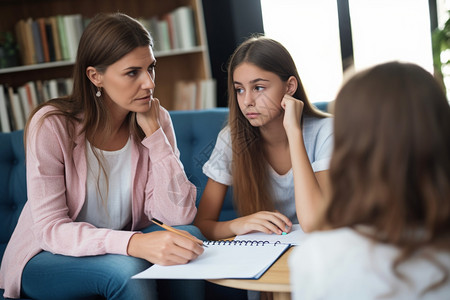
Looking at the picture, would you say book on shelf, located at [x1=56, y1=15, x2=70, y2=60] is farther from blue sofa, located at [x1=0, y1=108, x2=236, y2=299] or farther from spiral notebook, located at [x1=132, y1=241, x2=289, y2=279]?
spiral notebook, located at [x1=132, y1=241, x2=289, y2=279]

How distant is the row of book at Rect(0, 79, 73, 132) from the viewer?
282cm

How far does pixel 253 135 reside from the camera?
5.69 feet

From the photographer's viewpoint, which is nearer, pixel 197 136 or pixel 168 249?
pixel 168 249

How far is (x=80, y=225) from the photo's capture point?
55.8 inches

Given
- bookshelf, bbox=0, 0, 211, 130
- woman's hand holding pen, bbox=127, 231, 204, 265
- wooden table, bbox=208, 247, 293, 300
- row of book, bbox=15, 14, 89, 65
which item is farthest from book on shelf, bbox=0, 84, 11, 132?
wooden table, bbox=208, 247, 293, 300

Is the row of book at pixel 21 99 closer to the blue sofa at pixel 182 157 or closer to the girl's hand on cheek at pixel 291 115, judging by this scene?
the blue sofa at pixel 182 157

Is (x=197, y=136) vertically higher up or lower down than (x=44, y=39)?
lower down

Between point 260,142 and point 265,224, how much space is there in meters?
0.43

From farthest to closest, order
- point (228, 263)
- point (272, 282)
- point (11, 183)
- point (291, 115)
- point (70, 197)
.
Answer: point (11, 183)
point (70, 197)
point (291, 115)
point (228, 263)
point (272, 282)

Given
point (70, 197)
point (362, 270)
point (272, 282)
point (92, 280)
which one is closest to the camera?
point (362, 270)

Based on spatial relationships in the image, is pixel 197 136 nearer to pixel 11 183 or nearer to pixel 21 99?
pixel 11 183

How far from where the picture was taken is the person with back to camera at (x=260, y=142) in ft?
5.32

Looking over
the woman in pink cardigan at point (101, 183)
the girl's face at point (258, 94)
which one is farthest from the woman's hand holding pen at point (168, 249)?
the girl's face at point (258, 94)

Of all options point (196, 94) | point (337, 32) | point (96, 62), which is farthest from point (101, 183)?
point (337, 32)
